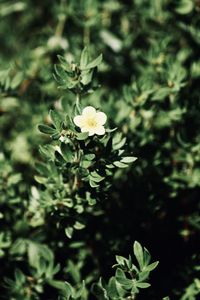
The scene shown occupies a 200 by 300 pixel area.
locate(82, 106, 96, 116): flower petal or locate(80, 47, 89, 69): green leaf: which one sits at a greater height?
locate(80, 47, 89, 69): green leaf

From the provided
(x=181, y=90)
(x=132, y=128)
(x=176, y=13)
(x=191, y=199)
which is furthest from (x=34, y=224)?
(x=176, y=13)

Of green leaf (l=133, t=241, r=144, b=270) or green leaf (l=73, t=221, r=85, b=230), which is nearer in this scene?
green leaf (l=133, t=241, r=144, b=270)

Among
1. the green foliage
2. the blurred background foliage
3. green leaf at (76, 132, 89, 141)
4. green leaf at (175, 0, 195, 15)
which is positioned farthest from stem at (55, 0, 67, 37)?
the green foliage

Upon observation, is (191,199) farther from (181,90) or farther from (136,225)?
(181,90)

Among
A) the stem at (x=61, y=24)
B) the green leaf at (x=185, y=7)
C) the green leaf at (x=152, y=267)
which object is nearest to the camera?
the green leaf at (x=152, y=267)

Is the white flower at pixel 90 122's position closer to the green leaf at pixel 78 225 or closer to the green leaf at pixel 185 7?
the green leaf at pixel 78 225

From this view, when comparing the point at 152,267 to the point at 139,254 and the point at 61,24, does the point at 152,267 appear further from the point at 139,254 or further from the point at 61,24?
the point at 61,24

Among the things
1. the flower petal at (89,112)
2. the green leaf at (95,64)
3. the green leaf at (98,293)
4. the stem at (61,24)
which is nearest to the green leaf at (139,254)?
the green leaf at (98,293)

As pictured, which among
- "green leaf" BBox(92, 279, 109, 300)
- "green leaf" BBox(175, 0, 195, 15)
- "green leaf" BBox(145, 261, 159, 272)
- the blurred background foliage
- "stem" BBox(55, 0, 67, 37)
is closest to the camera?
"green leaf" BBox(145, 261, 159, 272)

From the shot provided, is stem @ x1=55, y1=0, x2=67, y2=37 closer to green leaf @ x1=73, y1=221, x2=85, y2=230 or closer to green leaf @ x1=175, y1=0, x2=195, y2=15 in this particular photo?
green leaf @ x1=175, y1=0, x2=195, y2=15
